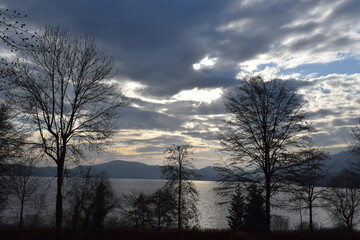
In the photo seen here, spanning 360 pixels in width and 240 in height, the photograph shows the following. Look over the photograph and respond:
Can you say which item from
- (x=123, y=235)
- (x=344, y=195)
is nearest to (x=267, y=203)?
(x=123, y=235)

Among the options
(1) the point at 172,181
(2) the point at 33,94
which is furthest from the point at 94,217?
(2) the point at 33,94

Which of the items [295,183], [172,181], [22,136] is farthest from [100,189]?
[295,183]

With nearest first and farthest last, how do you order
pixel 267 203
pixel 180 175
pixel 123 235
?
1. pixel 123 235
2. pixel 267 203
3. pixel 180 175

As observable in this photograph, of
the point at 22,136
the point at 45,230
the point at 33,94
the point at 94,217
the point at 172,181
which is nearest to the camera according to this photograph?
the point at 45,230

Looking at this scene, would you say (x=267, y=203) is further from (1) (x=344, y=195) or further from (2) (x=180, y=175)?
(1) (x=344, y=195)

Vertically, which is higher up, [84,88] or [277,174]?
[84,88]

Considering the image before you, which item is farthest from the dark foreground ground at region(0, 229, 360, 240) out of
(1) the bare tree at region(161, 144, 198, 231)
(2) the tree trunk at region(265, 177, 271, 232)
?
(1) the bare tree at region(161, 144, 198, 231)

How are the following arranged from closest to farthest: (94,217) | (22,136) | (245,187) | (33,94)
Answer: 1. (33,94)
2. (22,136)
3. (245,187)
4. (94,217)

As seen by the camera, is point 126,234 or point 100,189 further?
point 100,189

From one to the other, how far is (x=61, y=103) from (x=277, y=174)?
12.6m

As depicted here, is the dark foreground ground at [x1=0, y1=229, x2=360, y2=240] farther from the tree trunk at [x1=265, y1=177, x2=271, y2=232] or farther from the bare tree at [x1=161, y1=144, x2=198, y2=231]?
the bare tree at [x1=161, y1=144, x2=198, y2=231]

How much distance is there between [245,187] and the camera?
1538cm

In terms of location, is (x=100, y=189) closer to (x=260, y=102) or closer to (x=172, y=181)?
(x=172, y=181)

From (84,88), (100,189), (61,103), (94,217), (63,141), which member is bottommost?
(94,217)
